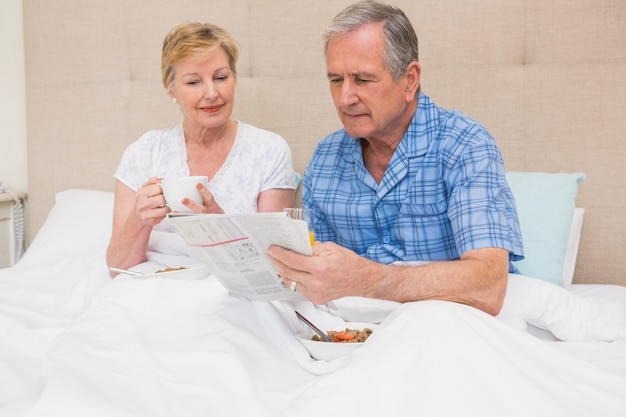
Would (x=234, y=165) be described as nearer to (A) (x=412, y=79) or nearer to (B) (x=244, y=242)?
(A) (x=412, y=79)

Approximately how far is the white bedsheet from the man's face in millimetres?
406

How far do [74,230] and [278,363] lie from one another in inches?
48.1

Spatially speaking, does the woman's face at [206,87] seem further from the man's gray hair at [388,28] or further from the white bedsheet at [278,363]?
the white bedsheet at [278,363]

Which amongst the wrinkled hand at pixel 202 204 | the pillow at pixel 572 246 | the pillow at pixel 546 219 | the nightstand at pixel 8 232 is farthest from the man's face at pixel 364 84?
the nightstand at pixel 8 232

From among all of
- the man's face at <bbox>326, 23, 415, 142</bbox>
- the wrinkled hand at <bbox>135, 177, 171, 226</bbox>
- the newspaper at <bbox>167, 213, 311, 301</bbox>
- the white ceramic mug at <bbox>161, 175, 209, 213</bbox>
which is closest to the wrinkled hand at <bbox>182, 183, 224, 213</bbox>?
the white ceramic mug at <bbox>161, 175, 209, 213</bbox>

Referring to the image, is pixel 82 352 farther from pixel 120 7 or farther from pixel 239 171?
pixel 120 7

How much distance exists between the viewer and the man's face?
5.12 feet

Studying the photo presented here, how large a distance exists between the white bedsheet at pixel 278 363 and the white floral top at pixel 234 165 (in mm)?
570

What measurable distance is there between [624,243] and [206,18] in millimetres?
1500

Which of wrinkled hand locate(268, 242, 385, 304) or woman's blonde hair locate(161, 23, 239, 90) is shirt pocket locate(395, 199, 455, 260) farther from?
woman's blonde hair locate(161, 23, 239, 90)

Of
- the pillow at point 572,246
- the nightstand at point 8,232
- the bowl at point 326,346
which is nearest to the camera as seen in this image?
the bowl at point 326,346

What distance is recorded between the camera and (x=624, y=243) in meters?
2.09

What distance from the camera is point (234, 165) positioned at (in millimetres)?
2027

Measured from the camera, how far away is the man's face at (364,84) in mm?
1562
